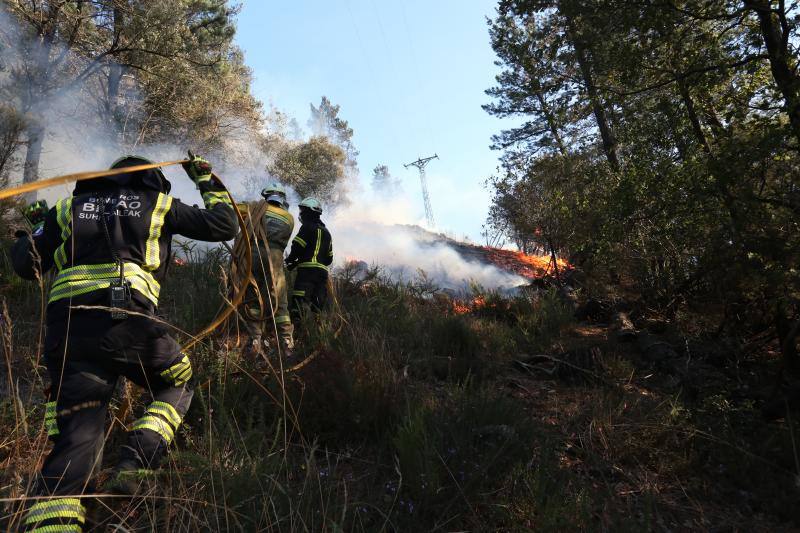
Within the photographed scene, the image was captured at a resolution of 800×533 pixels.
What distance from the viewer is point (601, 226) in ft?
17.7

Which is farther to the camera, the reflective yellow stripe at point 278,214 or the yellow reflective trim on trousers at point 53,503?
the reflective yellow stripe at point 278,214

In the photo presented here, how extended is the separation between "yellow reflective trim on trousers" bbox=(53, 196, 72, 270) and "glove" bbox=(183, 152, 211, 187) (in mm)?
650

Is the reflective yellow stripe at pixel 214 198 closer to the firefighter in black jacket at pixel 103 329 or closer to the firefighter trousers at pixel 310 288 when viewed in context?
the firefighter in black jacket at pixel 103 329

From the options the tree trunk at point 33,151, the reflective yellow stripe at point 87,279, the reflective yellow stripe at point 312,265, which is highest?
the tree trunk at point 33,151

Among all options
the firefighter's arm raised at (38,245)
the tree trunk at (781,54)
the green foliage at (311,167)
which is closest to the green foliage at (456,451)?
the firefighter's arm raised at (38,245)

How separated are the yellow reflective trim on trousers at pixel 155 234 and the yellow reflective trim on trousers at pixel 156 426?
78cm

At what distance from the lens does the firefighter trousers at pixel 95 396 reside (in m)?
1.88

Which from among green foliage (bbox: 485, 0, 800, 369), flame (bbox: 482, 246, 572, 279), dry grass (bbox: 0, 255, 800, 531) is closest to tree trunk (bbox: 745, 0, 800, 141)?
green foliage (bbox: 485, 0, 800, 369)

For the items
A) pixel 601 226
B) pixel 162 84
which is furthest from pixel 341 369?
pixel 162 84

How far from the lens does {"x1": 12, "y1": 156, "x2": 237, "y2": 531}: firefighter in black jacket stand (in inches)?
75.9

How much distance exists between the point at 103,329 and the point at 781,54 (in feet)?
17.9

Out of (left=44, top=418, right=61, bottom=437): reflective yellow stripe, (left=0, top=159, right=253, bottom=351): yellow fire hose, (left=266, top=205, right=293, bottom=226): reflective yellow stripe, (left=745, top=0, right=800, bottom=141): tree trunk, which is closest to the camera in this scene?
(left=0, top=159, right=253, bottom=351): yellow fire hose

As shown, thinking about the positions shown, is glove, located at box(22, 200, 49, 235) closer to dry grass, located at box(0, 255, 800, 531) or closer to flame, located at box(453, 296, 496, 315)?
dry grass, located at box(0, 255, 800, 531)

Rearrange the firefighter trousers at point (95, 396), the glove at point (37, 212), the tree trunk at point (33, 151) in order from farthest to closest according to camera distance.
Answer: the tree trunk at point (33, 151)
the glove at point (37, 212)
the firefighter trousers at point (95, 396)
